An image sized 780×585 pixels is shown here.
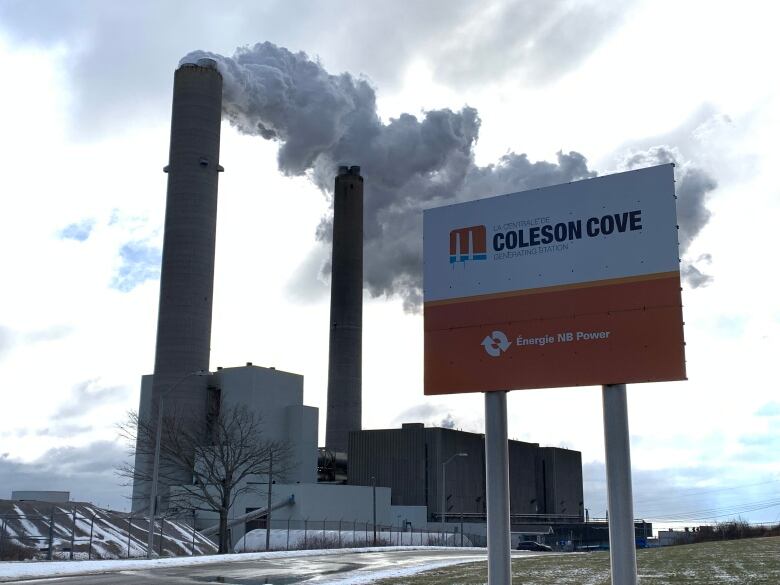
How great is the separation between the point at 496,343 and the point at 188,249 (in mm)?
68240

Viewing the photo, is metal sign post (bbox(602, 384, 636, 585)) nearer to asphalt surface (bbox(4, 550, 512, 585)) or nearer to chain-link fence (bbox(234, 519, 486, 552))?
asphalt surface (bbox(4, 550, 512, 585))

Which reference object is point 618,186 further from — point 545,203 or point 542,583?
point 542,583

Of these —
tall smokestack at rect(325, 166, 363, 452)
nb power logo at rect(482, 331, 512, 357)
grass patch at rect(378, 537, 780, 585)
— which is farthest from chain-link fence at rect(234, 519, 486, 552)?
nb power logo at rect(482, 331, 512, 357)


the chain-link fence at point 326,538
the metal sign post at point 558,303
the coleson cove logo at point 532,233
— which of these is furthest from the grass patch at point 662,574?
the chain-link fence at point 326,538

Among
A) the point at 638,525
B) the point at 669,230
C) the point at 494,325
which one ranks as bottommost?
the point at 638,525

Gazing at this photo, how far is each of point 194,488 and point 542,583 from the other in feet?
200

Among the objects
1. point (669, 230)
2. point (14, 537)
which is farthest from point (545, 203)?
point (14, 537)

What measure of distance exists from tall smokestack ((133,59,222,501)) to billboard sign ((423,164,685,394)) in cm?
6556

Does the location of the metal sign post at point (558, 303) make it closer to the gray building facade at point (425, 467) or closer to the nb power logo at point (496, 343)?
the nb power logo at point (496, 343)

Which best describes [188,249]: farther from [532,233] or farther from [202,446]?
[532,233]

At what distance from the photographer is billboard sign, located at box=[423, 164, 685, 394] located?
1236cm

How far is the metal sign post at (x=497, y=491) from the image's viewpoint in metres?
12.8

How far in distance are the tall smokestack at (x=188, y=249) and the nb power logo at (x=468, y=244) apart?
65.6 m

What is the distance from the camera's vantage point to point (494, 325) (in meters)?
13.7
